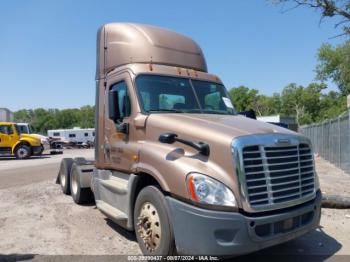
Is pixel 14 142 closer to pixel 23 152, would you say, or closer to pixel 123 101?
pixel 23 152

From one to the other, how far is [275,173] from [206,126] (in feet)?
3.38

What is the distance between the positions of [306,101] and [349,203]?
81124 mm

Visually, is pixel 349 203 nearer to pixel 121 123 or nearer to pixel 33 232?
pixel 121 123

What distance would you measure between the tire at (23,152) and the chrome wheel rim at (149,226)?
2484cm

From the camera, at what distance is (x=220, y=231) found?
4.37 meters

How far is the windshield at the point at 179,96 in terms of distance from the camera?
5.93 metres

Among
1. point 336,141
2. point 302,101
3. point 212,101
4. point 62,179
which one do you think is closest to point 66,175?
point 62,179

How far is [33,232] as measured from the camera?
678cm

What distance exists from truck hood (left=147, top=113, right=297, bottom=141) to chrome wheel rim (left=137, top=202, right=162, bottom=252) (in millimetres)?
1024

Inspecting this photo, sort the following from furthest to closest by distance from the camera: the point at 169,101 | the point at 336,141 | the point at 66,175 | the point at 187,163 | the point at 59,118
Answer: the point at 59,118, the point at 336,141, the point at 66,175, the point at 169,101, the point at 187,163

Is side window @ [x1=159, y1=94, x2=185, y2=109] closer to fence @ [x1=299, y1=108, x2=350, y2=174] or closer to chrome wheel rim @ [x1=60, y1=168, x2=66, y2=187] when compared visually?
chrome wheel rim @ [x1=60, y1=168, x2=66, y2=187]

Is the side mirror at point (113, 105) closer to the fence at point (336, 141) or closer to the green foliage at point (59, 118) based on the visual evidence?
the fence at point (336, 141)

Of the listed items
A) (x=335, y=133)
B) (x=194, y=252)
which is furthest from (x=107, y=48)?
(x=335, y=133)

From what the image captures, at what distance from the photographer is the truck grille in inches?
177
